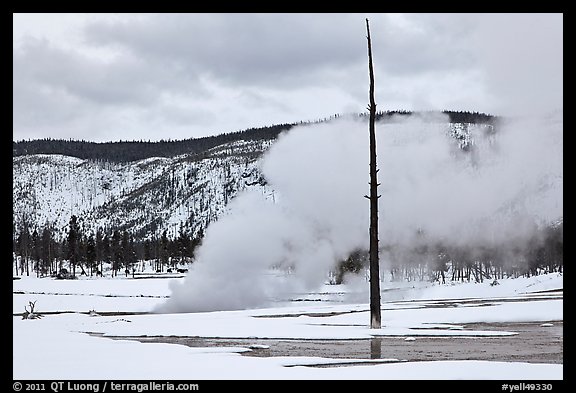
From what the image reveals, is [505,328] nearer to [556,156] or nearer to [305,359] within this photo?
[305,359]

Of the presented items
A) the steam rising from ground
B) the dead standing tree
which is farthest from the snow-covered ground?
the steam rising from ground

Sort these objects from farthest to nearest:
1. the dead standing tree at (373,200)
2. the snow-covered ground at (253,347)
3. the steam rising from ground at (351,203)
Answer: the steam rising from ground at (351,203), the dead standing tree at (373,200), the snow-covered ground at (253,347)

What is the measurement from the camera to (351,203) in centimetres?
4456

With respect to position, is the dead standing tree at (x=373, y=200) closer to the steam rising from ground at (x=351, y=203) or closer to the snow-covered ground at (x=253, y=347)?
the snow-covered ground at (x=253, y=347)

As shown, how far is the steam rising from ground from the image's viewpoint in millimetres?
41719

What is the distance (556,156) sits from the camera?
4606 cm

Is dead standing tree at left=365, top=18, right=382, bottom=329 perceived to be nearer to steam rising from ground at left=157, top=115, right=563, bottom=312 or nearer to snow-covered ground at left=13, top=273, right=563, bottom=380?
snow-covered ground at left=13, top=273, right=563, bottom=380

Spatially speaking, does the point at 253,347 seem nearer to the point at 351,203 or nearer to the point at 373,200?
the point at 373,200

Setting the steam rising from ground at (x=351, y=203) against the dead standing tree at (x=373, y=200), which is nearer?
the dead standing tree at (x=373, y=200)

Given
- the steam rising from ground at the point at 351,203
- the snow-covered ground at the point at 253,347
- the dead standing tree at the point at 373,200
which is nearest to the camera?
the snow-covered ground at the point at 253,347

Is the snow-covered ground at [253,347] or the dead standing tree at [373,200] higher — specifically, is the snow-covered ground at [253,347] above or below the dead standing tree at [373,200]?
below

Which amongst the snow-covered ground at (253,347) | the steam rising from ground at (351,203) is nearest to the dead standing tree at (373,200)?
the snow-covered ground at (253,347)

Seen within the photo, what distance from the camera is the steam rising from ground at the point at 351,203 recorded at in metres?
41.7
